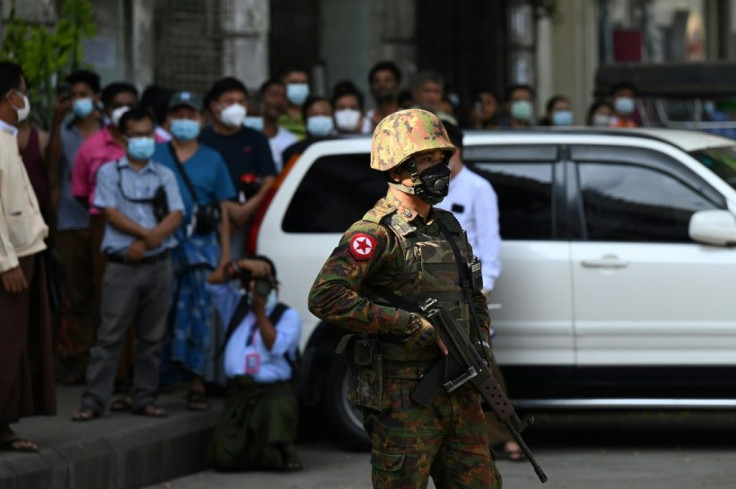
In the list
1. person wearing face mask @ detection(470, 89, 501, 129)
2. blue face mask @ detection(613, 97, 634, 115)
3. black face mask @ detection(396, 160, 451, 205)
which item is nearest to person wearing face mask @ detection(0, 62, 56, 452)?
black face mask @ detection(396, 160, 451, 205)

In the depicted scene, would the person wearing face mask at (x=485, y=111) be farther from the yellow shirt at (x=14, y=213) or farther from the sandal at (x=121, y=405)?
the yellow shirt at (x=14, y=213)

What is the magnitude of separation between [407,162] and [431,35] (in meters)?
15.3

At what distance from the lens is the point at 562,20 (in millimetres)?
23500

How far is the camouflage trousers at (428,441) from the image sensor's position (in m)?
5.62

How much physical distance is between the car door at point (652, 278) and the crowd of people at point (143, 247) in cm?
67

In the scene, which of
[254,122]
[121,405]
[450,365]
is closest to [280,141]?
[254,122]

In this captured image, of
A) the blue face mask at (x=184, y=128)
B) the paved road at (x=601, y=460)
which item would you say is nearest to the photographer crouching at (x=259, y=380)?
the paved road at (x=601, y=460)

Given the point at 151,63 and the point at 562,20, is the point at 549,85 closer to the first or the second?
the point at 562,20

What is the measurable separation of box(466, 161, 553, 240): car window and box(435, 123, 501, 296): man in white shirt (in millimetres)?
408

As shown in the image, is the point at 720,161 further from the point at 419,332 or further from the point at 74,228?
the point at 419,332

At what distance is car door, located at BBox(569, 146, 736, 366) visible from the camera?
358 inches

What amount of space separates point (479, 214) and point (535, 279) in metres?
0.58

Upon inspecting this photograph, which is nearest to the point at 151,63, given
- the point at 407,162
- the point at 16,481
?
the point at 16,481

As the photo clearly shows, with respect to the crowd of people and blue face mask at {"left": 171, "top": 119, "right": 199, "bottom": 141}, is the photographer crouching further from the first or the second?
blue face mask at {"left": 171, "top": 119, "right": 199, "bottom": 141}
